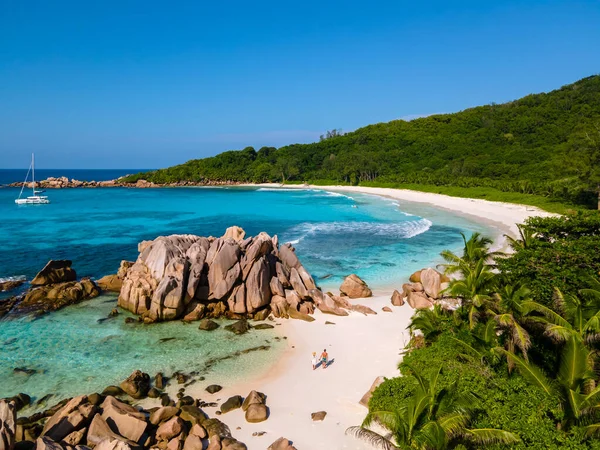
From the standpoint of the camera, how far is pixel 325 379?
16672 mm

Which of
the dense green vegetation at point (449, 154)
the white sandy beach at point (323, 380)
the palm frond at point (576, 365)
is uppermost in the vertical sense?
the dense green vegetation at point (449, 154)

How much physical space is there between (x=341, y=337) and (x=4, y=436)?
1504cm

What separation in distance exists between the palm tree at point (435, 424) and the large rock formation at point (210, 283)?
13771 mm

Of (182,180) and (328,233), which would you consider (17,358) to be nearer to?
(328,233)

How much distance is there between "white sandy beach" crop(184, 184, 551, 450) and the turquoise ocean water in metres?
1.65

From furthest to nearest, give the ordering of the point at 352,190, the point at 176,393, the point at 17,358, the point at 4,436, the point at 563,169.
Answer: the point at 352,190
the point at 563,169
the point at 17,358
the point at 176,393
the point at 4,436

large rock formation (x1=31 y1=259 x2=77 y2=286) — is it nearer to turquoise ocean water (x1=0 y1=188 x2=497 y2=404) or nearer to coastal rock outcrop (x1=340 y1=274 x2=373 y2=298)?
turquoise ocean water (x1=0 y1=188 x2=497 y2=404)

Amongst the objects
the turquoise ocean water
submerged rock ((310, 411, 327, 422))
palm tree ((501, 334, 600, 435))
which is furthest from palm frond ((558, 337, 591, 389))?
the turquoise ocean water

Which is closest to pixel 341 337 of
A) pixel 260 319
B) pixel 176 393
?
pixel 260 319

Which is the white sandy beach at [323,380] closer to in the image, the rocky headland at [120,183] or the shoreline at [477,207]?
the shoreline at [477,207]

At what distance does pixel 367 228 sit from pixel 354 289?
98.1 feet

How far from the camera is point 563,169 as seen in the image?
58.3 metres

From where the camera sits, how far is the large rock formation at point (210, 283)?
933 inches

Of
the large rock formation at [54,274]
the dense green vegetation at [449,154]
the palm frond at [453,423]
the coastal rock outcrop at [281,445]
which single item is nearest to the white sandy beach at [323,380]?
the coastal rock outcrop at [281,445]
